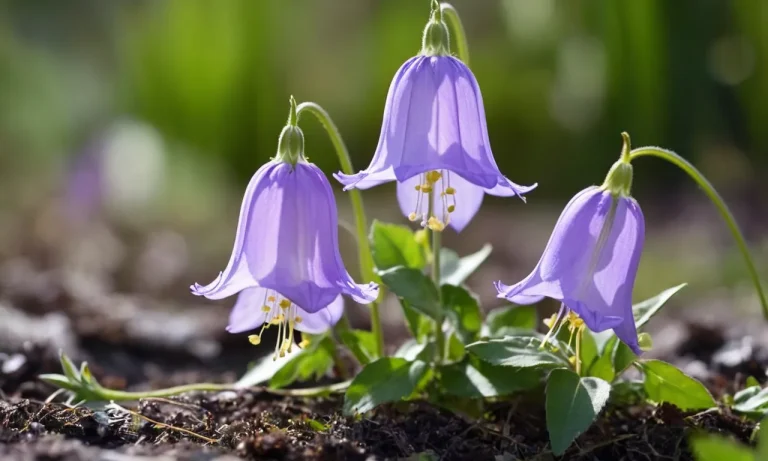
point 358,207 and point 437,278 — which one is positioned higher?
point 358,207

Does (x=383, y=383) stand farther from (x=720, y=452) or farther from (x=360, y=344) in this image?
(x=720, y=452)

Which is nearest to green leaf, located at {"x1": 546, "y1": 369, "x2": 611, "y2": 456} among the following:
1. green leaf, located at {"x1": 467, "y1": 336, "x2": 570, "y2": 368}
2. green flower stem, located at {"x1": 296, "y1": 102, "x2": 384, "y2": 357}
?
green leaf, located at {"x1": 467, "y1": 336, "x2": 570, "y2": 368}

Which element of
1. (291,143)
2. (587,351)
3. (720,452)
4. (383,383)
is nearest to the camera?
(720,452)

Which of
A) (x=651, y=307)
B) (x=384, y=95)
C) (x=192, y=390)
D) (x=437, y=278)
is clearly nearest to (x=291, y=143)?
(x=437, y=278)

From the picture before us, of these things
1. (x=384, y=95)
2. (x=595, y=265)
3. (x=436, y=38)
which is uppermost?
(x=436, y=38)

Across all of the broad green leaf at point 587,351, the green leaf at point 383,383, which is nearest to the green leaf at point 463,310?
the green leaf at point 383,383

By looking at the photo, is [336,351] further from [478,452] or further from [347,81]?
[347,81]
